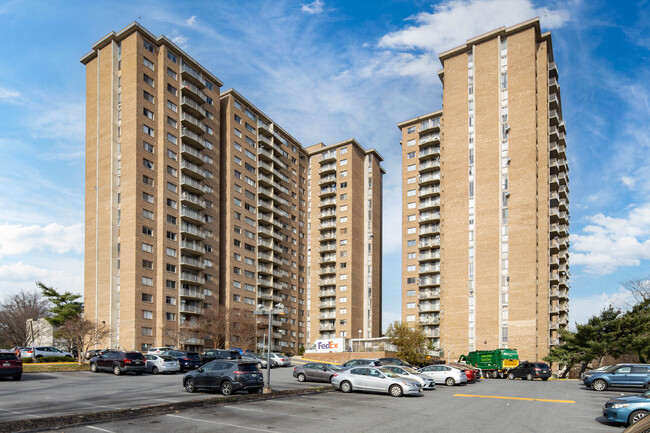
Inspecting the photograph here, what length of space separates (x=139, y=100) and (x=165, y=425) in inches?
2531

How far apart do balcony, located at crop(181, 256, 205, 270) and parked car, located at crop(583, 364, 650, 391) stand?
5647 centimetres

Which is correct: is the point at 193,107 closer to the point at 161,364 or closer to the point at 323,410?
the point at 161,364

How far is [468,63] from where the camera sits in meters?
78.8

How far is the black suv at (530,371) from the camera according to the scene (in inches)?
1764

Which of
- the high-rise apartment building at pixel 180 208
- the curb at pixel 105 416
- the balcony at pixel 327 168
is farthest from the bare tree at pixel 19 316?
the curb at pixel 105 416

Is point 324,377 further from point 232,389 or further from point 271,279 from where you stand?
point 271,279

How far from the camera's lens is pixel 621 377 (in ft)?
99.3

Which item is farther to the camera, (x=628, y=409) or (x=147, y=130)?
(x=147, y=130)

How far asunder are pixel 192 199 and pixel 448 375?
2081 inches

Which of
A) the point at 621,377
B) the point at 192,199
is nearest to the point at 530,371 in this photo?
the point at 621,377

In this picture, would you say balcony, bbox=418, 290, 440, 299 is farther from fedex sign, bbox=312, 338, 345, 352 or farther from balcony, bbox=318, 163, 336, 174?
balcony, bbox=318, 163, 336, 174

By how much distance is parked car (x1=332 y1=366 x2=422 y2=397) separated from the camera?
26.6 metres

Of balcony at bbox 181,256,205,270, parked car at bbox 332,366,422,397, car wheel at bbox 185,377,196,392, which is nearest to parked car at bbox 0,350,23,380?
car wheel at bbox 185,377,196,392

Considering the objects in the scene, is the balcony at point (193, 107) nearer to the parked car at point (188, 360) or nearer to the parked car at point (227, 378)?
the parked car at point (188, 360)
